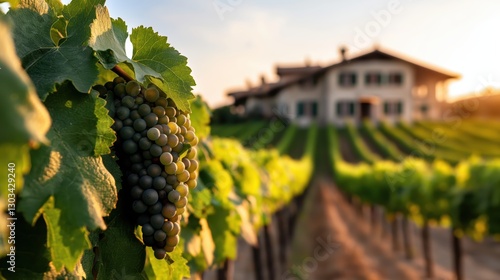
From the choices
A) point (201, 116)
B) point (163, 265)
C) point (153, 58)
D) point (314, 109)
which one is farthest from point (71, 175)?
point (314, 109)

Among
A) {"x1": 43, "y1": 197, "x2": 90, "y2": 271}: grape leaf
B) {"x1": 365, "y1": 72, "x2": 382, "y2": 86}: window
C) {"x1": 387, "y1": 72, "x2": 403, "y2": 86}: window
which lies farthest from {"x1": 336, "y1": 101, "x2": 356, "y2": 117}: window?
{"x1": 43, "y1": 197, "x2": 90, "y2": 271}: grape leaf

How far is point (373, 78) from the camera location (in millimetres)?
61344

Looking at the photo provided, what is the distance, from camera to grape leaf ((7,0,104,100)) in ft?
4.49

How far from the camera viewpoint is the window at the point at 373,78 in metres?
61.1

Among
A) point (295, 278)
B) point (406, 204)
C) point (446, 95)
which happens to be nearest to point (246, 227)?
point (295, 278)

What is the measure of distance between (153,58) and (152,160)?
1.06ft

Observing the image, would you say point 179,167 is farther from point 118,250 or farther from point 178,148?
point 118,250

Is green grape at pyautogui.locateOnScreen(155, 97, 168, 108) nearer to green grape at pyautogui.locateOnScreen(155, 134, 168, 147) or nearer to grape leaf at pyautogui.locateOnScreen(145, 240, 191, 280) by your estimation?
green grape at pyautogui.locateOnScreen(155, 134, 168, 147)

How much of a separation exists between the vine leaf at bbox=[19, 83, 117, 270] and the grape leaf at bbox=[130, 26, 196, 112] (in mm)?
276

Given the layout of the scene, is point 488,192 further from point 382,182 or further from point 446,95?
point 446,95

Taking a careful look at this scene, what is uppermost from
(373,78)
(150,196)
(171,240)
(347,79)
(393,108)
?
(373,78)

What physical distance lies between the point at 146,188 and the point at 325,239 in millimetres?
17533

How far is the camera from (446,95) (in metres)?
68.4

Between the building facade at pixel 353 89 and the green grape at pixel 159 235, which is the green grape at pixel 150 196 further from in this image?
the building facade at pixel 353 89
